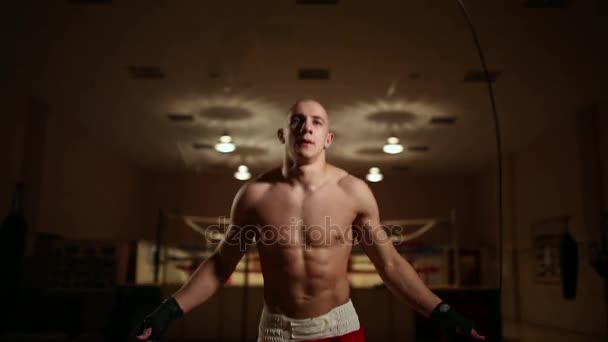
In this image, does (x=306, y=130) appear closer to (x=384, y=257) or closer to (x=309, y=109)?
(x=309, y=109)

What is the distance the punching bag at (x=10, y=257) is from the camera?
19.5 feet

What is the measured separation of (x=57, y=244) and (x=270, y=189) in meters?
6.72

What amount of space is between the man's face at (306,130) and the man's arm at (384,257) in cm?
19

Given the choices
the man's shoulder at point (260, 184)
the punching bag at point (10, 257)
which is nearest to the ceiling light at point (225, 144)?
the punching bag at point (10, 257)

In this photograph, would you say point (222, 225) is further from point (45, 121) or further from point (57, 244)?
point (45, 121)

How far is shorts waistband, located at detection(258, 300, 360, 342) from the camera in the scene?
4.96 feet

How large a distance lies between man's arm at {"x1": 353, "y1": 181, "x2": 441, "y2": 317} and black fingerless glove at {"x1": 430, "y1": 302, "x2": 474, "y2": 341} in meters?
0.07

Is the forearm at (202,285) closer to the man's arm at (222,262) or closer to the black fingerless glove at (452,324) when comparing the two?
the man's arm at (222,262)

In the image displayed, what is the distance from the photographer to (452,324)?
147cm

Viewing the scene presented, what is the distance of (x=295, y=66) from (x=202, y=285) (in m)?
4.99

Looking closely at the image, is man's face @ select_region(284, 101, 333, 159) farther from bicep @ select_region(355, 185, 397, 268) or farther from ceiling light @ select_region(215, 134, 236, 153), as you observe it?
ceiling light @ select_region(215, 134, 236, 153)

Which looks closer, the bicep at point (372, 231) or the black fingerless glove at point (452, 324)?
the black fingerless glove at point (452, 324)

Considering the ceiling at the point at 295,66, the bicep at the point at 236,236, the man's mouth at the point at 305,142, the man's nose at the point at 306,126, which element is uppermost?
the ceiling at the point at 295,66

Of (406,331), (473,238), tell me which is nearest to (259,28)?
(406,331)
